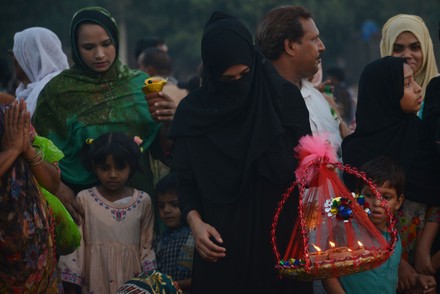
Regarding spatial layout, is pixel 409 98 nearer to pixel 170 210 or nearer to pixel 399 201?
pixel 399 201

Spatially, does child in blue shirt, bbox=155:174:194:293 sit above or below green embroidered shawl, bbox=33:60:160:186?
below

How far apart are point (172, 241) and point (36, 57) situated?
5.93ft

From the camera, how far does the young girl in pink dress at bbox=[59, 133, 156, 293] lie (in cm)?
593

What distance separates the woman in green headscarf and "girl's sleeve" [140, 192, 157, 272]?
404 millimetres

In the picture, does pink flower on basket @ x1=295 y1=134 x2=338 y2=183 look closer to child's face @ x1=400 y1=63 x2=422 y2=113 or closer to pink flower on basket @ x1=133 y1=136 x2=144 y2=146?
child's face @ x1=400 y1=63 x2=422 y2=113

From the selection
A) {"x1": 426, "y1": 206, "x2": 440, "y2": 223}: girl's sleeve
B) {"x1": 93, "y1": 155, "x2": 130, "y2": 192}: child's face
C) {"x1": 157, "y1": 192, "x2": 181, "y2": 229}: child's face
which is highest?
{"x1": 93, "y1": 155, "x2": 130, "y2": 192}: child's face

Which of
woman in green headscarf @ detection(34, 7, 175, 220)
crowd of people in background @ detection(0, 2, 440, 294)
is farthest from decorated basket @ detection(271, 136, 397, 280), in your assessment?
woman in green headscarf @ detection(34, 7, 175, 220)

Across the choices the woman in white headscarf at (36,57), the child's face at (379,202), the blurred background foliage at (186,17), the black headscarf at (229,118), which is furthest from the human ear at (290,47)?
the blurred background foliage at (186,17)

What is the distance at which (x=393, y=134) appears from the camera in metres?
5.29

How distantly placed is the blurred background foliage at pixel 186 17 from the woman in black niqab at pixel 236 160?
103 ft

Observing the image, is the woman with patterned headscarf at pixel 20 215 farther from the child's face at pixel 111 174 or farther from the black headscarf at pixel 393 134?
the black headscarf at pixel 393 134

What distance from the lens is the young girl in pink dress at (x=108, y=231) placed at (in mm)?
5930

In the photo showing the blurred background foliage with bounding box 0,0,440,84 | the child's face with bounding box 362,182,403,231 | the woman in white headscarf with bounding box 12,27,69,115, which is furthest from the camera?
the blurred background foliage with bounding box 0,0,440,84

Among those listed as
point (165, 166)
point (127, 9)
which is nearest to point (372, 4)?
point (127, 9)
